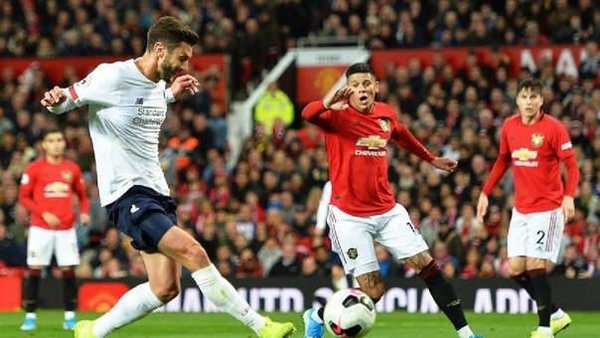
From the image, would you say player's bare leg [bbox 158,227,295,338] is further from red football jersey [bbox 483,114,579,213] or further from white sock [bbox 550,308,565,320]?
white sock [bbox 550,308,565,320]

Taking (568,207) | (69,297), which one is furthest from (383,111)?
(69,297)

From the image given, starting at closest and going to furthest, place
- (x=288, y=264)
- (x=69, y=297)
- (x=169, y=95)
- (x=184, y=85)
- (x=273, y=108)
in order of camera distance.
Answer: (x=184, y=85), (x=169, y=95), (x=69, y=297), (x=288, y=264), (x=273, y=108)

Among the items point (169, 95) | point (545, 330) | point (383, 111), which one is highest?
point (169, 95)

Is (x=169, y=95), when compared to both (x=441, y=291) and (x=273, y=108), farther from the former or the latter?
(x=273, y=108)

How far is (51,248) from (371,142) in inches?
215

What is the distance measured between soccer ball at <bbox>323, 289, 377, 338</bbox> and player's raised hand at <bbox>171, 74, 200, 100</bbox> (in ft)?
5.86

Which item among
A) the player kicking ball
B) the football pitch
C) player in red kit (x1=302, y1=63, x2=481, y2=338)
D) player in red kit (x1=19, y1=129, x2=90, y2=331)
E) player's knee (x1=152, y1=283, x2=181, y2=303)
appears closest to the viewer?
the player kicking ball

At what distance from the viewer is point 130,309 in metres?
9.41

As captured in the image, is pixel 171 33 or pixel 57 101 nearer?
pixel 57 101

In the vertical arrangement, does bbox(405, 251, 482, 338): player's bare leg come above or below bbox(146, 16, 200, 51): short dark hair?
below

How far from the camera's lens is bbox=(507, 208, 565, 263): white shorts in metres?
12.1

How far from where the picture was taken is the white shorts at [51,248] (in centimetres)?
1510

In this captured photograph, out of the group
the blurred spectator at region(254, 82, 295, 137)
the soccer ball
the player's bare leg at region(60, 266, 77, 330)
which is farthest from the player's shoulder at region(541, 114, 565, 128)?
the blurred spectator at region(254, 82, 295, 137)

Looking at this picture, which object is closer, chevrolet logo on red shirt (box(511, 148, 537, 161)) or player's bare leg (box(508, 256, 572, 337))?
player's bare leg (box(508, 256, 572, 337))
